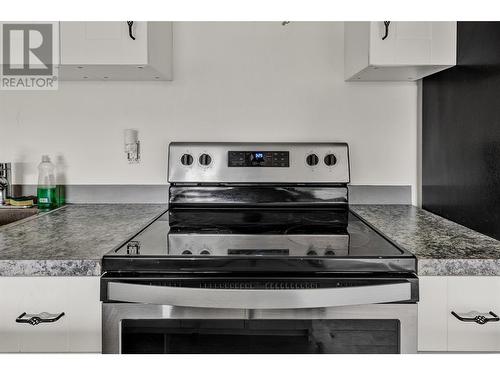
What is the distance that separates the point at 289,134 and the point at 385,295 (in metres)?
1.03

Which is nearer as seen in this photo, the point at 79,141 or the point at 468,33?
the point at 468,33

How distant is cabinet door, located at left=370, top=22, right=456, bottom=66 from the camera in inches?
60.0

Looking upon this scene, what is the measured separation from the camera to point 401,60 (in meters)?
1.54

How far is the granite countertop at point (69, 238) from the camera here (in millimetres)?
1057

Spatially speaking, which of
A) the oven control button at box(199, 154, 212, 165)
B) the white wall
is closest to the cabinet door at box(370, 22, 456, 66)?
the white wall

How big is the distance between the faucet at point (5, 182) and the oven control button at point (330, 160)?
133cm

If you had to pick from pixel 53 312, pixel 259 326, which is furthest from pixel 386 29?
pixel 53 312

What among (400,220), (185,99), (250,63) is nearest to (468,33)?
(400,220)

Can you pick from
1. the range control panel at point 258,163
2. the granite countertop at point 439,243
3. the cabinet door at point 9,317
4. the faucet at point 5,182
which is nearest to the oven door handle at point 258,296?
the granite countertop at point 439,243

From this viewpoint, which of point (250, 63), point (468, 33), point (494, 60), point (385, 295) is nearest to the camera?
point (385, 295)

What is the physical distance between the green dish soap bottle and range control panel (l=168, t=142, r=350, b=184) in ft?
1.63

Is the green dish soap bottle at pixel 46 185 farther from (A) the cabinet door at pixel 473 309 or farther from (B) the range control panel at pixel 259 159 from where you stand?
(A) the cabinet door at pixel 473 309

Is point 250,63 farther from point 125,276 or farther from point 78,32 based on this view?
point 125,276

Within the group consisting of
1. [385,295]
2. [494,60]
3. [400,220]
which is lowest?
[385,295]
